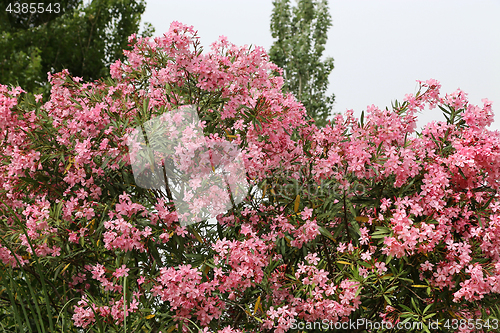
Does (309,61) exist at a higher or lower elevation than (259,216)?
higher

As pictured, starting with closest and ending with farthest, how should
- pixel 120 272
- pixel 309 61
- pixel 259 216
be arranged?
pixel 120 272 < pixel 259 216 < pixel 309 61

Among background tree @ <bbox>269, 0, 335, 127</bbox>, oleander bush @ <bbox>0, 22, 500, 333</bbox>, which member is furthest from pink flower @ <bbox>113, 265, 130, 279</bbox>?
background tree @ <bbox>269, 0, 335, 127</bbox>

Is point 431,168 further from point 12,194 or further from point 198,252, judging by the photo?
point 12,194

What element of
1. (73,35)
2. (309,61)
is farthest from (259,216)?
(73,35)

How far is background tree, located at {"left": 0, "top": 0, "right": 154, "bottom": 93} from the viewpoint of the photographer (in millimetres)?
13039

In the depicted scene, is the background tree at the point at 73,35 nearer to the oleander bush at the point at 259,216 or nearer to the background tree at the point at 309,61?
the background tree at the point at 309,61

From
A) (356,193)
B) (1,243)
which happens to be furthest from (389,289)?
(1,243)

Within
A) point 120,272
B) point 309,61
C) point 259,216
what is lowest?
point 120,272

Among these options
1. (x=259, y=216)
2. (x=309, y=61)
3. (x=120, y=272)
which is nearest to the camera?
(x=120, y=272)

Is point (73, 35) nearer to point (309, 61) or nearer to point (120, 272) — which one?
point (309, 61)

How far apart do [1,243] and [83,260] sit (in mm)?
632

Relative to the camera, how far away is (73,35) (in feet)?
44.6

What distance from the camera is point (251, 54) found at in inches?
134

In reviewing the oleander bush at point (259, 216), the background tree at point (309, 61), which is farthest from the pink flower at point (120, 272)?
the background tree at point (309, 61)
